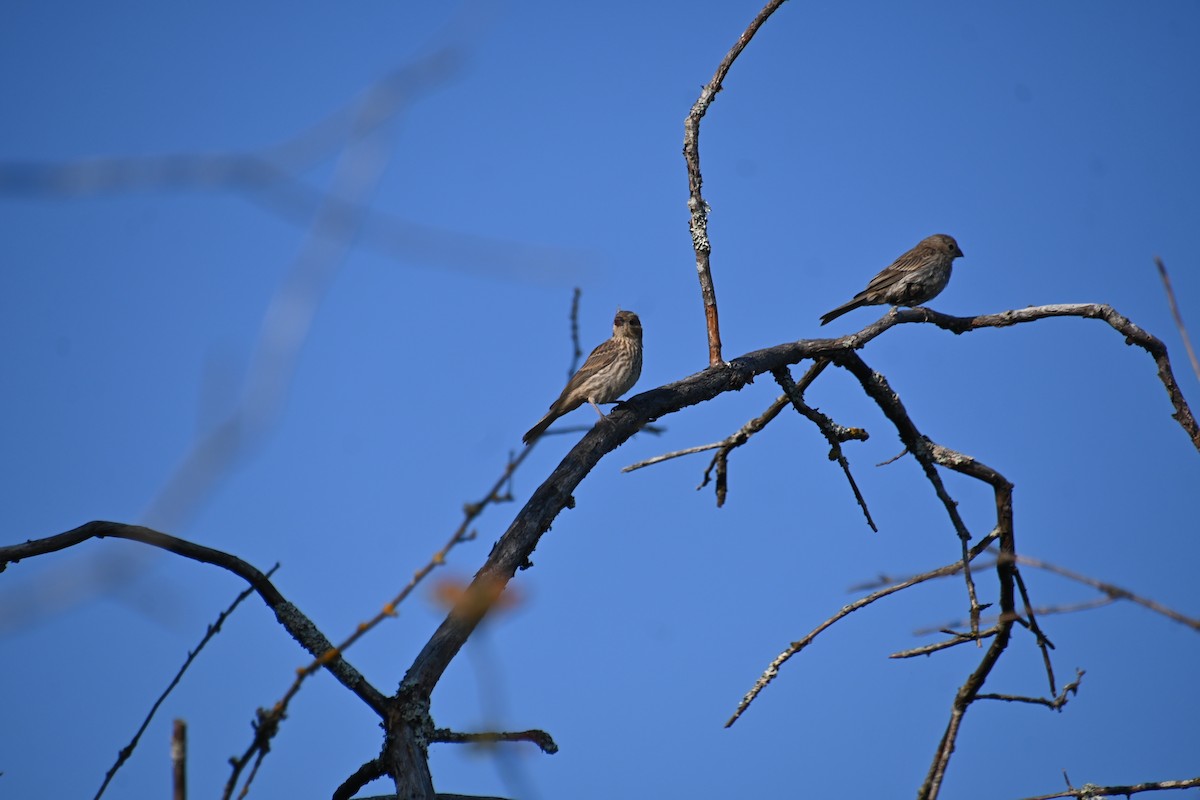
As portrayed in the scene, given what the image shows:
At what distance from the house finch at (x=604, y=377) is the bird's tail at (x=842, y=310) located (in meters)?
1.90

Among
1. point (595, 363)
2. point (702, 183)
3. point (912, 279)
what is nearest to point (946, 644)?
point (702, 183)

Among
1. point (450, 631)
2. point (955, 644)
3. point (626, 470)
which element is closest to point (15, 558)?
point (450, 631)

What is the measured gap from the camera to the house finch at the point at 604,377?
301 inches

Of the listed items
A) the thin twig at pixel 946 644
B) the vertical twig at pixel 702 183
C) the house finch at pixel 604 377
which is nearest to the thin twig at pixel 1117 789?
the thin twig at pixel 946 644

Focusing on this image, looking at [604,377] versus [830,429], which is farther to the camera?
[604,377]

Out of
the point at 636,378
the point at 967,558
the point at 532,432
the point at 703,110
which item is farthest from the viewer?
the point at 636,378

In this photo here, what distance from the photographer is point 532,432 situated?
24.4 ft

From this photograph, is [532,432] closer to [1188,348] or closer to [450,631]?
[450,631]

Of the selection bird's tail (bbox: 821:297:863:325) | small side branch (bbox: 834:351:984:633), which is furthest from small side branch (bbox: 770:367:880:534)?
bird's tail (bbox: 821:297:863:325)

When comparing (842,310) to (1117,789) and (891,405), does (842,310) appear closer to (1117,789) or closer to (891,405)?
(891,405)

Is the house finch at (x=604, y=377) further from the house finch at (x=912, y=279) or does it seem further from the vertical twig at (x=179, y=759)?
the vertical twig at (x=179, y=759)

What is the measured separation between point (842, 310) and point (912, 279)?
31.2 inches

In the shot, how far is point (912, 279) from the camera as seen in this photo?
32.1 ft

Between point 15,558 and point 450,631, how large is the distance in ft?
4.05
